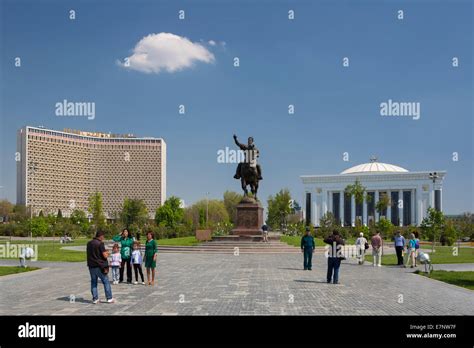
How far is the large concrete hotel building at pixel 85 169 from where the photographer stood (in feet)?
493

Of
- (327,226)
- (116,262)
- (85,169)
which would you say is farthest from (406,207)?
(85,169)

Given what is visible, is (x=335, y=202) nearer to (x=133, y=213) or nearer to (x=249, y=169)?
(x=133, y=213)

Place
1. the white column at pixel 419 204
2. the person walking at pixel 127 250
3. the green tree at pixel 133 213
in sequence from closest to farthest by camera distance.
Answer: the person walking at pixel 127 250, the green tree at pixel 133 213, the white column at pixel 419 204

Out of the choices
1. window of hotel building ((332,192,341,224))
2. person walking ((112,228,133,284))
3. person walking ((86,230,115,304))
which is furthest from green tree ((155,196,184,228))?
person walking ((86,230,115,304))

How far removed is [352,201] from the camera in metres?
109

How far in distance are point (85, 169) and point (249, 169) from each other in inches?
5458

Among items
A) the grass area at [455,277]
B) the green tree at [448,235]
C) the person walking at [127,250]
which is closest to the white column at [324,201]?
the green tree at [448,235]

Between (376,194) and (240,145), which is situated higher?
(240,145)

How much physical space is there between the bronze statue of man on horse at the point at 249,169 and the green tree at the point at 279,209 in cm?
4388

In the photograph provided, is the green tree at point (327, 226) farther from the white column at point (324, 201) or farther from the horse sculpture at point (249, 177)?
the white column at point (324, 201)

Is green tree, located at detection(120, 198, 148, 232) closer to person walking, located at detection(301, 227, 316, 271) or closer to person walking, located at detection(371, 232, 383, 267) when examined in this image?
person walking, located at detection(371, 232, 383, 267)

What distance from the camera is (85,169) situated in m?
167
